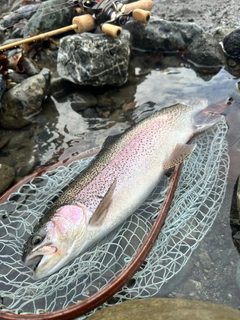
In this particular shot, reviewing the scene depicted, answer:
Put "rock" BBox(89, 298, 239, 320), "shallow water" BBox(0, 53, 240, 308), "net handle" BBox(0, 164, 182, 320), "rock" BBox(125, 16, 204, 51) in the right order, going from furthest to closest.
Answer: "rock" BBox(125, 16, 204, 51)
"shallow water" BBox(0, 53, 240, 308)
"net handle" BBox(0, 164, 182, 320)
"rock" BBox(89, 298, 239, 320)

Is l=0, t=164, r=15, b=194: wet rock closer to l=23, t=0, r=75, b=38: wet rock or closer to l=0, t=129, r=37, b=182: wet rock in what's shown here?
l=0, t=129, r=37, b=182: wet rock

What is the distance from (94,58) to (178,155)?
269cm

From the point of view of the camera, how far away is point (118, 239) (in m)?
3.38

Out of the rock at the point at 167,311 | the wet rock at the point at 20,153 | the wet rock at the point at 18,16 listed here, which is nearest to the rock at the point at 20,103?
the wet rock at the point at 20,153

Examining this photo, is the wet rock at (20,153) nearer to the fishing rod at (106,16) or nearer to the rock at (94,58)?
the rock at (94,58)

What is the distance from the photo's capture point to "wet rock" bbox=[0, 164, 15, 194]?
4.25 metres

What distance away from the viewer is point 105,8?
589cm

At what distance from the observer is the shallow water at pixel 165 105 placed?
318cm

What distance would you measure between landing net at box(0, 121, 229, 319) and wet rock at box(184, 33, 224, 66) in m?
2.32

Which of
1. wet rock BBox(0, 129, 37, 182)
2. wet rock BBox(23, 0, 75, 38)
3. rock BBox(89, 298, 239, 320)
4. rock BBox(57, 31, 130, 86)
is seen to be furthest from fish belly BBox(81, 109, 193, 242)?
wet rock BBox(23, 0, 75, 38)

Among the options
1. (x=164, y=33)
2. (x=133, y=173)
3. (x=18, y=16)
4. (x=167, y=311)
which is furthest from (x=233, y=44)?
(x=18, y=16)

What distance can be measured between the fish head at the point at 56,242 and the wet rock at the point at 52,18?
5.44 metres

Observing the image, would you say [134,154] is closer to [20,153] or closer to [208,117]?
[208,117]

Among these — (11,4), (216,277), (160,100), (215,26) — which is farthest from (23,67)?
(11,4)
